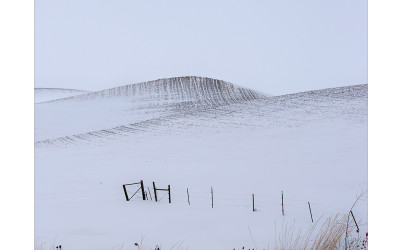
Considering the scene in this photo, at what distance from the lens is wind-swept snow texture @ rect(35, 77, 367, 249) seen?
5332 mm

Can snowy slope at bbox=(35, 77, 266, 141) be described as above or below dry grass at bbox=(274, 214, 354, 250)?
above

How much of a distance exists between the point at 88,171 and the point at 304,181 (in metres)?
6.28

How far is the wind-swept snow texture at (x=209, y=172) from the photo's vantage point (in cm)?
533

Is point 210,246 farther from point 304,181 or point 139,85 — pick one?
point 139,85

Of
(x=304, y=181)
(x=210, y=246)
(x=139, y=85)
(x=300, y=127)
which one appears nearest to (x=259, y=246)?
(x=210, y=246)
